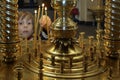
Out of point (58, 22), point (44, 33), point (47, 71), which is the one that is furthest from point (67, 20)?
point (44, 33)

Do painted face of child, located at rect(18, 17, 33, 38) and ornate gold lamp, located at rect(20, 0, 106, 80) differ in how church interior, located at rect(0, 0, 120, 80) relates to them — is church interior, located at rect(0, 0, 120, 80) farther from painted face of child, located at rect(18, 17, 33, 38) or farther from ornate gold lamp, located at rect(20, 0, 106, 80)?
painted face of child, located at rect(18, 17, 33, 38)

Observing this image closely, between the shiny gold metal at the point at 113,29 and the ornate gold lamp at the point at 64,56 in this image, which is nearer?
the ornate gold lamp at the point at 64,56

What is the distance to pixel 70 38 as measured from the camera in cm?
77

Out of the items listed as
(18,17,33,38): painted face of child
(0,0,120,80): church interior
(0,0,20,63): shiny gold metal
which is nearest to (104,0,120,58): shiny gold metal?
(0,0,120,80): church interior

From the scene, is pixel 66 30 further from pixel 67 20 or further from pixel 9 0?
pixel 9 0

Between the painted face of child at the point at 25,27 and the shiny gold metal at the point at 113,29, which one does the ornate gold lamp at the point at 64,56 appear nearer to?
the shiny gold metal at the point at 113,29

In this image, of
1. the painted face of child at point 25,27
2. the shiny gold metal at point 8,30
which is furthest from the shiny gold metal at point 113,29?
the painted face of child at point 25,27

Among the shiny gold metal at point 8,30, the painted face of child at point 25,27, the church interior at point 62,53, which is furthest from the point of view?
the painted face of child at point 25,27

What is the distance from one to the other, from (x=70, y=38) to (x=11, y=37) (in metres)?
0.16

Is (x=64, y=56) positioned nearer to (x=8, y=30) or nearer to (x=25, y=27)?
(x=8, y=30)

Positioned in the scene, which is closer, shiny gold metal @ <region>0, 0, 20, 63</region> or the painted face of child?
shiny gold metal @ <region>0, 0, 20, 63</region>

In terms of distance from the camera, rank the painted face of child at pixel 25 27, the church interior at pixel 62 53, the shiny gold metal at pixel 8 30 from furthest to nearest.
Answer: the painted face of child at pixel 25 27
the shiny gold metal at pixel 8 30
the church interior at pixel 62 53

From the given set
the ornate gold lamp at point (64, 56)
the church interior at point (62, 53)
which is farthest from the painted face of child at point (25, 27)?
the ornate gold lamp at point (64, 56)

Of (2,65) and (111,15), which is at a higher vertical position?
(111,15)
